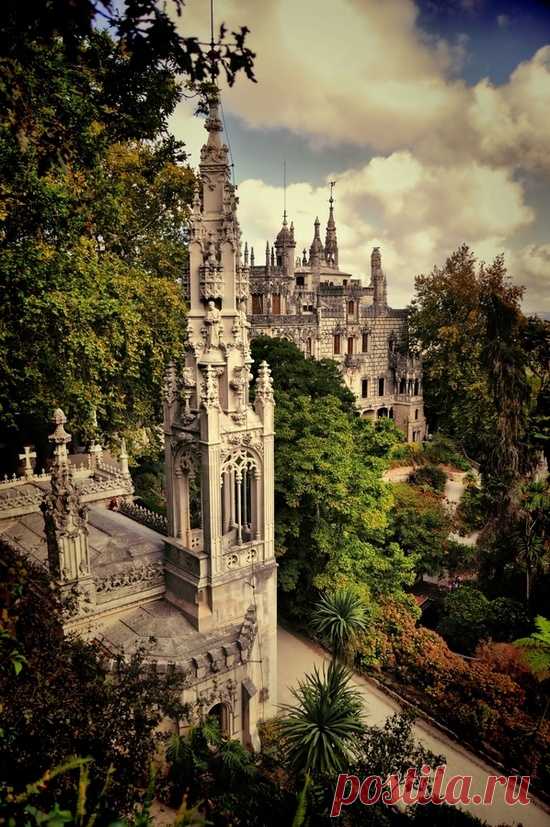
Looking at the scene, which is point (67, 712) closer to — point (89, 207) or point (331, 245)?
point (89, 207)

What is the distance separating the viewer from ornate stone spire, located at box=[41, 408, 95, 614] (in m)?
9.23

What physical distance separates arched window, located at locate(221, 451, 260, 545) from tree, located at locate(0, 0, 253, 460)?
221 inches

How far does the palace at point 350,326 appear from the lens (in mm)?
40906

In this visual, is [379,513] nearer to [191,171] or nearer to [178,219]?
[178,219]

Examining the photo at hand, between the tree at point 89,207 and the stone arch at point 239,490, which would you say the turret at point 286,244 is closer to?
the tree at point 89,207

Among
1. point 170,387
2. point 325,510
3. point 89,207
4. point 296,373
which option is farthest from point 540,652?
point 89,207

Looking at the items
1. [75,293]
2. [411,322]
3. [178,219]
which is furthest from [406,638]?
[411,322]

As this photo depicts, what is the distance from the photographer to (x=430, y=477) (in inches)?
1182

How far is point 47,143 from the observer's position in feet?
20.0

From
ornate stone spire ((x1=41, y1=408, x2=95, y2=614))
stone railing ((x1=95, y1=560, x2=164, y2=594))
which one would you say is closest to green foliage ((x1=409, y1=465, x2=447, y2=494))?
stone railing ((x1=95, y1=560, x2=164, y2=594))

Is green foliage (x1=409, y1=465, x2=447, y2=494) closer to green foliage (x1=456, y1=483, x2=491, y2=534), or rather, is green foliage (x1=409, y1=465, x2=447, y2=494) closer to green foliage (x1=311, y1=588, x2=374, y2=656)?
green foliage (x1=456, y1=483, x2=491, y2=534)

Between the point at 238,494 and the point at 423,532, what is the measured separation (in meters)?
11.9

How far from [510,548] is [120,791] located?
14.7 meters

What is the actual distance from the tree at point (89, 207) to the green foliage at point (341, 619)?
27.9 feet
